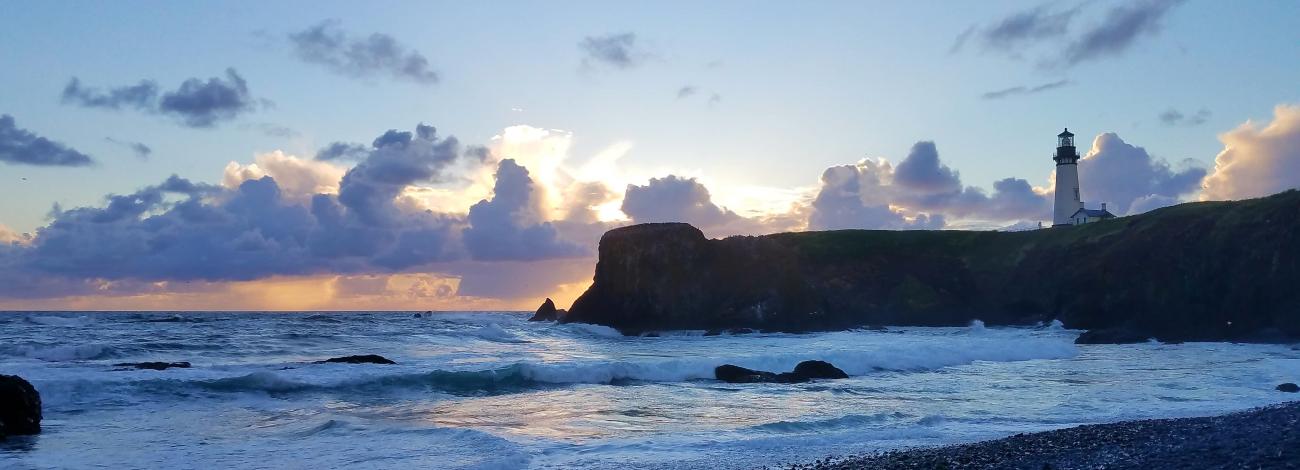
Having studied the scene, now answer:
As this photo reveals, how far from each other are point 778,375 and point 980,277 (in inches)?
2094

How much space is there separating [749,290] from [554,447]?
55.1 m

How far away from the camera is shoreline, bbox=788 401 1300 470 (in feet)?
36.6

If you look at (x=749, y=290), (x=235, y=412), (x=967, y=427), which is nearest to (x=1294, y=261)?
(x=749, y=290)

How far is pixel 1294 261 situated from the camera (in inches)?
1918

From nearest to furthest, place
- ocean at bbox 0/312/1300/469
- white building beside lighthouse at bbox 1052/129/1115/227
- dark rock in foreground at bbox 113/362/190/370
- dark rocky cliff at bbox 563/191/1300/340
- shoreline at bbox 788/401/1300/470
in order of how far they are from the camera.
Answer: shoreline at bbox 788/401/1300/470 < ocean at bbox 0/312/1300/469 < dark rock in foreground at bbox 113/362/190/370 < dark rocky cliff at bbox 563/191/1300/340 < white building beside lighthouse at bbox 1052/129/1115/227

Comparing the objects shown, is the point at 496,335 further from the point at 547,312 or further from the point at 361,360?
the point at 547,312

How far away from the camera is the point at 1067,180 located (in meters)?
84.1

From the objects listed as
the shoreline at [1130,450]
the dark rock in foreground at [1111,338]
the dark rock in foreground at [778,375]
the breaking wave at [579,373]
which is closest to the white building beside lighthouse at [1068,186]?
the dark rock in foreground at [1111,338]

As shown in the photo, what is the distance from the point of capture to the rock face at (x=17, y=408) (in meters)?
15.9

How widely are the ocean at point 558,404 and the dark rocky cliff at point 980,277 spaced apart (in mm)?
14537

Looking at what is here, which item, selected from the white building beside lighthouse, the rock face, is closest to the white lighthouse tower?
the white building beside lighthouse

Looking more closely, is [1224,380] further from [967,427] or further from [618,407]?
[618,407]

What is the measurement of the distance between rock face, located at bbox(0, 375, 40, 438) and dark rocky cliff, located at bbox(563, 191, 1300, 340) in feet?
169

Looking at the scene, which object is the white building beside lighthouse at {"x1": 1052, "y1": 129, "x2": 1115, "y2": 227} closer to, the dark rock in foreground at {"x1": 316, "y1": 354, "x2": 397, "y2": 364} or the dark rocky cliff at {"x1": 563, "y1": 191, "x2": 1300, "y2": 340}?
the dark rocky cliff at {"x1": 563, "y1": 191, "x2": 1300, "y2": 340}
